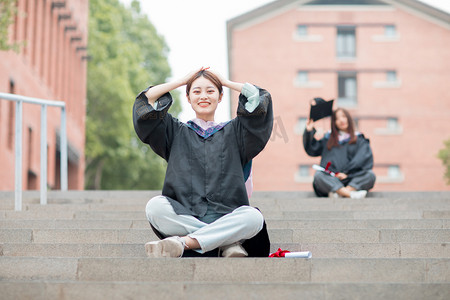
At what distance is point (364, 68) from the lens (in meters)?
38.6

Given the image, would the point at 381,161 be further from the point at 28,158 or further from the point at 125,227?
the point at 125,227

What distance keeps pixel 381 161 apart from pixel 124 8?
14.6 meters

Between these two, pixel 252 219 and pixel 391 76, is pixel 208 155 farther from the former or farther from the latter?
pixel 391 76

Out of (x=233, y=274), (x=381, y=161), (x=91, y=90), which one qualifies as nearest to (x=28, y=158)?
(x=91, y=90)

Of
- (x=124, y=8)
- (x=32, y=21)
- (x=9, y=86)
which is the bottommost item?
(x=9, y=86)

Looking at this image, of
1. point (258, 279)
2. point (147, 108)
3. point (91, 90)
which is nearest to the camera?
point (258, 279)

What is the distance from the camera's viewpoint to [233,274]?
502cm

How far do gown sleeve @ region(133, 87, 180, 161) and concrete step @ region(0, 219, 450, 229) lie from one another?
1.52 metres

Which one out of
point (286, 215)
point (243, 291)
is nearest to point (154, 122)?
point (243, 291)

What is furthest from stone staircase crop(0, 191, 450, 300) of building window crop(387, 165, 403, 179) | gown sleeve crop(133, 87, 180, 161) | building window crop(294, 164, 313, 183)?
building window crop(387, 165, 403, 179)

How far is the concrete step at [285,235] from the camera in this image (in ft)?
21.1

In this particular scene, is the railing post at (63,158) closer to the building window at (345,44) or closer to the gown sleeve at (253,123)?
the gown sleeve at (253,123)

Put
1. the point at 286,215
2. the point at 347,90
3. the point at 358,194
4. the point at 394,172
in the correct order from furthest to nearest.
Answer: the point at 347,90 < the point at 394,172 < the point at 358,194 < the point at 286,215

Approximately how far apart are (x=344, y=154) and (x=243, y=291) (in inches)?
252
